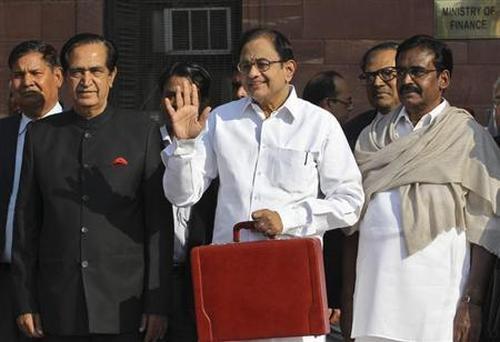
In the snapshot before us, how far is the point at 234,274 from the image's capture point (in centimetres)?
481

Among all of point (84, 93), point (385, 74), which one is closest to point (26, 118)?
point (84, 93)

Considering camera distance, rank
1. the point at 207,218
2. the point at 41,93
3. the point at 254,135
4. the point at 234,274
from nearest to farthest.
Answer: the point at 234,274 < the point at 254,135 < the point at 207,218 < the point at 41,93

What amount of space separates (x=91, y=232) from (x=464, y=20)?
492 centimetres

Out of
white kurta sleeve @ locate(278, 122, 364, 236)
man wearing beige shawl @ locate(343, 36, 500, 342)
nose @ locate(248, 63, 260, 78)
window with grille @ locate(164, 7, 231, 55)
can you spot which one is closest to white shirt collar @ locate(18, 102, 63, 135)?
nose @ locate(248, 63, 260, 78)

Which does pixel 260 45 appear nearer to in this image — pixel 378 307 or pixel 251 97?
pixel 251 97

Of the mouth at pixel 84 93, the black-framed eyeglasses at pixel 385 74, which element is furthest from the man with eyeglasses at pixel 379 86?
the mouth at pixel 84 93

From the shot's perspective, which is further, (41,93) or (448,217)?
(41,93)

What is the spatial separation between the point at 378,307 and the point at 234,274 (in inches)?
28.0

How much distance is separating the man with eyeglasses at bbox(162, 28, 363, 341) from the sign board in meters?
4.43

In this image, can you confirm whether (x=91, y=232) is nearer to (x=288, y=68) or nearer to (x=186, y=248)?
(x=186, y=248)

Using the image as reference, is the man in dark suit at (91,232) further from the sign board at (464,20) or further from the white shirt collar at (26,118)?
the sign board at (464,20)

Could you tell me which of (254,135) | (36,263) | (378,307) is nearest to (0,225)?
(36,263)

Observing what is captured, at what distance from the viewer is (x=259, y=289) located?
480cm

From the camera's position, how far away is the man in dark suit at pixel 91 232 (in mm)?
5301
